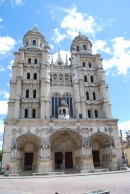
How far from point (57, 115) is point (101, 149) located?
Result: 9616 mm

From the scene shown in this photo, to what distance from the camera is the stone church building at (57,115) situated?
2525cm

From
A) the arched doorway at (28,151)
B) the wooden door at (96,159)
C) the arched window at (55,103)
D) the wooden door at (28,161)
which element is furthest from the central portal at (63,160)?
the arched window at (55,103)

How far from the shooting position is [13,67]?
33.1 metres

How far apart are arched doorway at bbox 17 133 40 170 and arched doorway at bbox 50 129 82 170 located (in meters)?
2.68

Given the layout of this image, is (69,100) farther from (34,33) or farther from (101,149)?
(34,33)

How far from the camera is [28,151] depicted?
87.7 ft

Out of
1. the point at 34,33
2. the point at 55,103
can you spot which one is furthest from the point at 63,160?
the point at 34,33

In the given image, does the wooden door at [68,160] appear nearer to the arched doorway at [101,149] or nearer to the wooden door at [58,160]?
the wooden door at [58,160]

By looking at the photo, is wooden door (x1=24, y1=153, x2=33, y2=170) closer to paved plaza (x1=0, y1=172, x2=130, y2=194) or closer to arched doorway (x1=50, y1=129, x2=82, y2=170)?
arched doorway (x1=50, y1=129, x2=82, y2=170)

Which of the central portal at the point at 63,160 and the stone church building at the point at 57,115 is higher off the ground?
the stone church building at the point at 57,115

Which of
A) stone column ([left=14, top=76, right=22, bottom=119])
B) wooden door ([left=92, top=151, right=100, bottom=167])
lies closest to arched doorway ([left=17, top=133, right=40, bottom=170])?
stone column ([left=14, top=76, right=22, bottom=119])

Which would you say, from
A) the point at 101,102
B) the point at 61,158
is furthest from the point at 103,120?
the point at 61,158

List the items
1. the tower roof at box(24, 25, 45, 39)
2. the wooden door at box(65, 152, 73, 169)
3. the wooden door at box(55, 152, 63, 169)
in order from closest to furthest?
the wooden door at box(55, 152, 63, 169)
the wooden door at box(65, 152, 73, 169)
the tower roof at box(24, 25, 45, 39)

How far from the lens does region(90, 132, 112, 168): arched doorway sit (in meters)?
26.8
